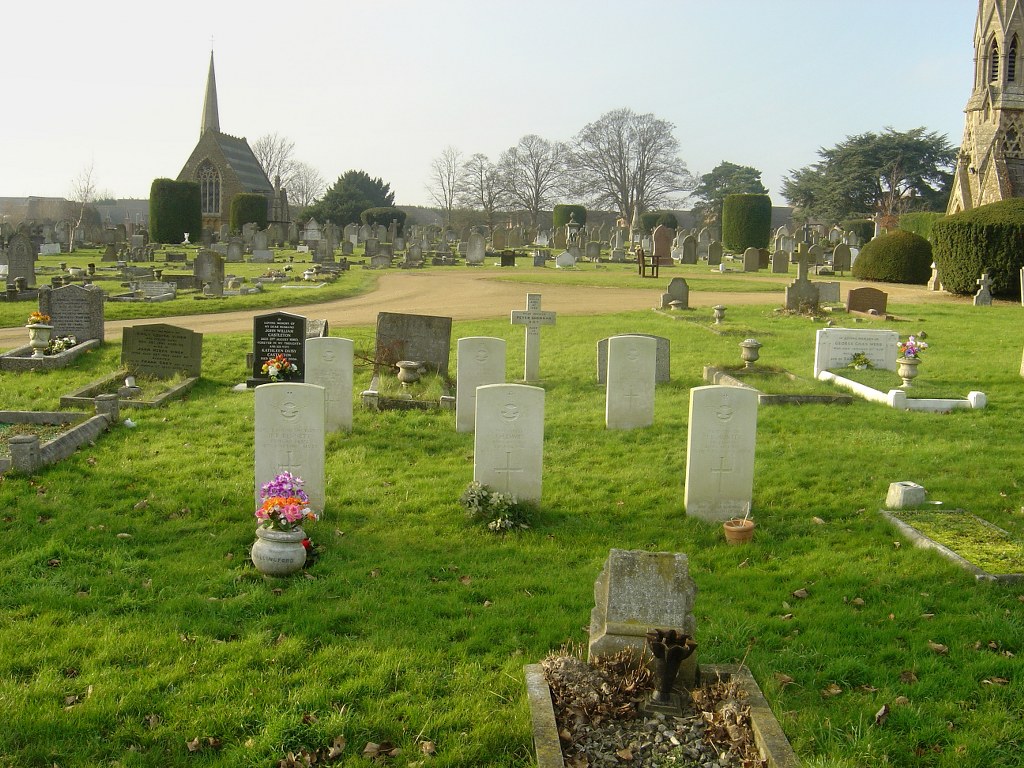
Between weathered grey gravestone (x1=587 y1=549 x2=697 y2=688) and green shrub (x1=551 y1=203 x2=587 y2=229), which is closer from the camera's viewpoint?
weathered grey gravestone (x1=587 y1=549 x2=697 y2=688)

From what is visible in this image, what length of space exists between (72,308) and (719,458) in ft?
41.4

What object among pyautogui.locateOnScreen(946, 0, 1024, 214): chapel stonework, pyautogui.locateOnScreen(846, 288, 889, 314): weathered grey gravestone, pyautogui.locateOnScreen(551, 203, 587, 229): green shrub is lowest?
pyautogui.locateOnScreen(846, 288, 889, 314): weathered grey gravestone

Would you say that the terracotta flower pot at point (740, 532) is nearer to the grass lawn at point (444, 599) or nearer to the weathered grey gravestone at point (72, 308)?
the grass lawn at point (444, 599)

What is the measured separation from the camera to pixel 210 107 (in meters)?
78.3

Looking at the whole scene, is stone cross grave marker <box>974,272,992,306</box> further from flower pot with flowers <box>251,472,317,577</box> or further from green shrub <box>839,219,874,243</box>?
green shrub <box>839,219,874,243</box>

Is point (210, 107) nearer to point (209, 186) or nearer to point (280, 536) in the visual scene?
point (209, 186)

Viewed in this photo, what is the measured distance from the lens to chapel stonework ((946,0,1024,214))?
39.9 m

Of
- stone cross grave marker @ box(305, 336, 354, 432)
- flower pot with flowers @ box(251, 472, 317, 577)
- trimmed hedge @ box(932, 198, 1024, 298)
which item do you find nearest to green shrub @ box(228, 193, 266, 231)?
trimmed hedge @ box(932, 198, 1024, 298)

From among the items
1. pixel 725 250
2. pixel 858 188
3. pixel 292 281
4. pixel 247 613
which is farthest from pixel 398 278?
pixel 858 188

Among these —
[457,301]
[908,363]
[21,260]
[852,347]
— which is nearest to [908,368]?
[908,363]

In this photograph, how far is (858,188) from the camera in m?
65.8

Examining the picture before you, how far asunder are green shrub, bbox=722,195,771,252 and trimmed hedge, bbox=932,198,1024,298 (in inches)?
923

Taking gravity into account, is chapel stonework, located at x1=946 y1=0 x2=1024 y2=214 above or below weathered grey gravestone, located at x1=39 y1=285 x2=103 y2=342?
above

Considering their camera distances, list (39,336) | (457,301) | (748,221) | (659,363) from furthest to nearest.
A: 1. (748,221)
2. (457,301)
3. (39,336)
4. (659,363)
